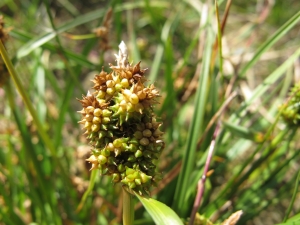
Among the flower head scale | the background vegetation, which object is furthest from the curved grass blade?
the background vegetation

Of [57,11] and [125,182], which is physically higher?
[57,11]

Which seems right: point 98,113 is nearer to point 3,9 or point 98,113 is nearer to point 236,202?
point 236,202

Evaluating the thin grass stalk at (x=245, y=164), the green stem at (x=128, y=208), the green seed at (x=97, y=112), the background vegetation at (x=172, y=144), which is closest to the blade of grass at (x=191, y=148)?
the background vegetation at (x=172, y=144)

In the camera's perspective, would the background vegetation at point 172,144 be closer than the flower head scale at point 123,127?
No

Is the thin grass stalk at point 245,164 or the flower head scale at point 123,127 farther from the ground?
the flower head scale at point 123,127

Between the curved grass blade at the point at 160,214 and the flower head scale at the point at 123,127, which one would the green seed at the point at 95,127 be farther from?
the curved grass blade at the point at 160,214

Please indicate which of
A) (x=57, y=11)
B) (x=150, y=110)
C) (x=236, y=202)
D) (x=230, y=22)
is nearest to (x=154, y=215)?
(x=150, y=110)

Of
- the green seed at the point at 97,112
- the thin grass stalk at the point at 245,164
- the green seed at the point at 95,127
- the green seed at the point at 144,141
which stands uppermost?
the green seed at the point at 97,112

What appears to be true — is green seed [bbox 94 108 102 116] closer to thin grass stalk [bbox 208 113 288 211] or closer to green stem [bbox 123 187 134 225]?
green stem [bbox 123 187 134 225]
